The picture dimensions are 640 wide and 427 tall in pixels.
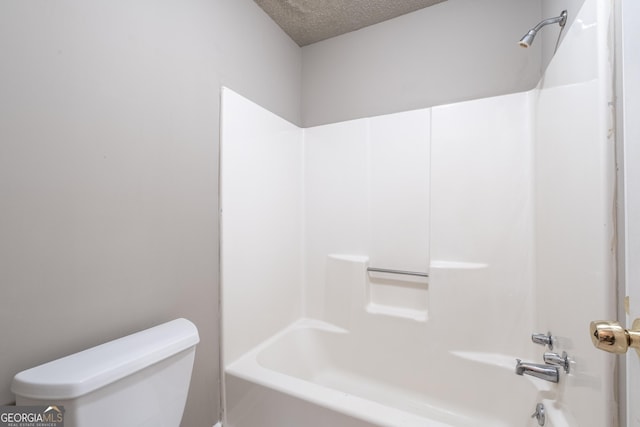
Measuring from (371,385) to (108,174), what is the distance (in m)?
1.82

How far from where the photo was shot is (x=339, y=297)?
1817mm

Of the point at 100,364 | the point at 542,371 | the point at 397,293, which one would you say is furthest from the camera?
the point at 397,293

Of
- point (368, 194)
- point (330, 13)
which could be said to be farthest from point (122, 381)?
point (330, 13)

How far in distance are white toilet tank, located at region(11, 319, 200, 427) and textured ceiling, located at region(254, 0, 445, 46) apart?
6.11 feet

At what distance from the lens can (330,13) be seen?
165 centimetres

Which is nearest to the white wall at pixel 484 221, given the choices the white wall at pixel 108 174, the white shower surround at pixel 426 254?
the white shower surround at pixel 426 254

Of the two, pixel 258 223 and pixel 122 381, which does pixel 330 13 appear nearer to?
pixel 258 223

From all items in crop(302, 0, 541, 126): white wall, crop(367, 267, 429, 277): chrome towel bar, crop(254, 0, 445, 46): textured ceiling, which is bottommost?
crop(367, 267, 429, 277): chrome towel bar

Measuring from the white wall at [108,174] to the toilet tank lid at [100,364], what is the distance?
7 cm

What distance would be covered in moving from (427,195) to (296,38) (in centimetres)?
151

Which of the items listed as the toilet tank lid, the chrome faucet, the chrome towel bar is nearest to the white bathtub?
the chrome faucet

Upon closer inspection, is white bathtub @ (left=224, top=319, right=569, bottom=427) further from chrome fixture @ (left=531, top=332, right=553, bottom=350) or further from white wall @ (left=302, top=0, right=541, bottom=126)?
white wall @ (left=302, top=0, right=541, bottom=126)

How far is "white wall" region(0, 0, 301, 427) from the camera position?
0.72m

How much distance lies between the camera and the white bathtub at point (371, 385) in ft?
3.51
